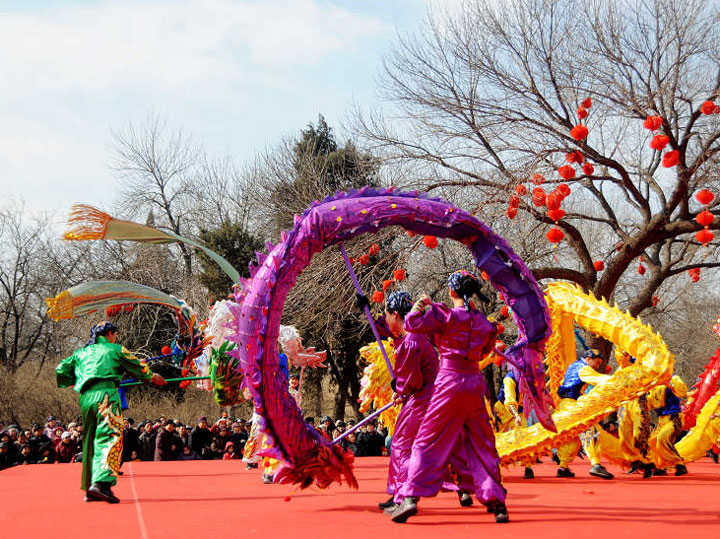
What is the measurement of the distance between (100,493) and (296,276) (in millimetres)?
2648

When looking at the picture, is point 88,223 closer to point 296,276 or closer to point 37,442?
point 296,276

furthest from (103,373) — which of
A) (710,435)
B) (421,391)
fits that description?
(710,435)

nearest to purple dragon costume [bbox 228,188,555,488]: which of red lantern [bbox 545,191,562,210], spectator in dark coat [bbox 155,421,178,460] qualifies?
red lantern [bbox 545,191,562,210]

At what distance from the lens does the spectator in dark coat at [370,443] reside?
16.0 meters

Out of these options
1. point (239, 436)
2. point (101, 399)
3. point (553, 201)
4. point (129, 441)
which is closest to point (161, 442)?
point (129, 441)

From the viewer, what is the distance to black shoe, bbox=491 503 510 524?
18.5 feet

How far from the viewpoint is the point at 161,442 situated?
49.6 ft

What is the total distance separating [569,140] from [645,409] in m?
5.78

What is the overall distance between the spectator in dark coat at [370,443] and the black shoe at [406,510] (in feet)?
34.2

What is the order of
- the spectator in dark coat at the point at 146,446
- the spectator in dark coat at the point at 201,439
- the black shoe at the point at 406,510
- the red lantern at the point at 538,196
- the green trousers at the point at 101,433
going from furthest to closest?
1. the spectator in dark coat at the point at 201,439
2. the spectator in dark coat at the point at 146,446
3. the red lantern at the point at 538,196
4. the green trousers at the point at 101,433
5. the black shoe at the point at 406,510

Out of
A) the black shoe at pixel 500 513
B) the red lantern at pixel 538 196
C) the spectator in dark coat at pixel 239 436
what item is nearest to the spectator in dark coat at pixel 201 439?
the spectator in dark coat at pixel 239 436

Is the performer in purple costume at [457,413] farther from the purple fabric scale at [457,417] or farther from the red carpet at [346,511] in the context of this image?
the red carpet at [346,511]

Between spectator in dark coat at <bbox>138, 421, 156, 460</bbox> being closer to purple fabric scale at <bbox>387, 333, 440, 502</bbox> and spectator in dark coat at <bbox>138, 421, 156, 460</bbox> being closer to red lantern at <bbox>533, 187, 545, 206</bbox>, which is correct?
red lantern at <bbox>533, 187, 545, 206</bbox>

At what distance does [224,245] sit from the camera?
25312 mm
